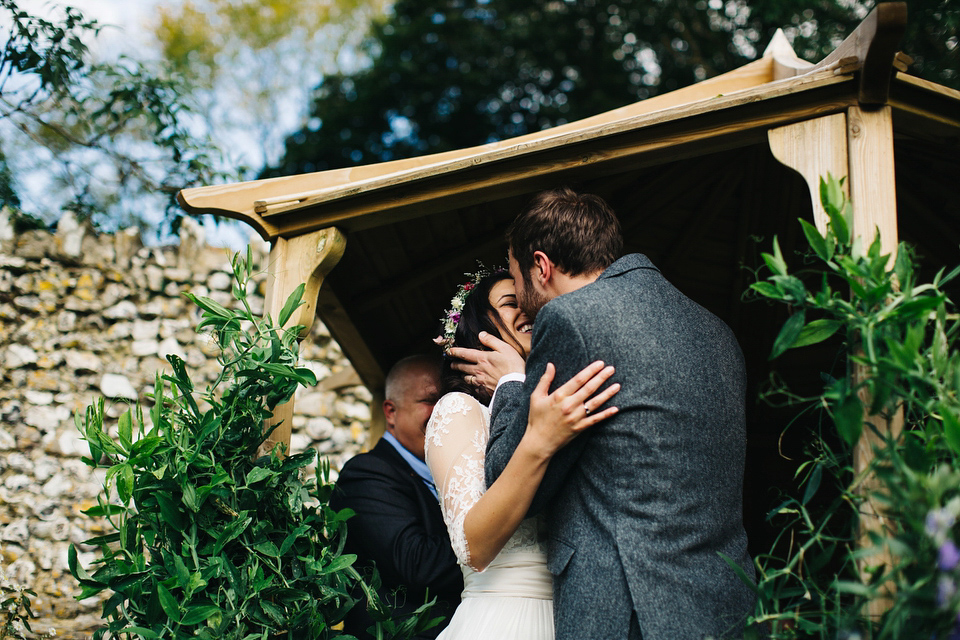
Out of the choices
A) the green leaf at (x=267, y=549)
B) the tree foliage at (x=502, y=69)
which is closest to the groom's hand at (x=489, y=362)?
the green leaf at (x=267, y=549)

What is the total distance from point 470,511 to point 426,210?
115 centimetres

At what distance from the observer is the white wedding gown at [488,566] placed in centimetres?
207

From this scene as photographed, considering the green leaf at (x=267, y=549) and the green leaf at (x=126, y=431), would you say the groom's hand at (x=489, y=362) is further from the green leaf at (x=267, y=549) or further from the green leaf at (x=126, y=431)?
the green leaf at (x=126, y=431)

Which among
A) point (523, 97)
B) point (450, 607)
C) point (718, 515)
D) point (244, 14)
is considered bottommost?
point (450, 607)

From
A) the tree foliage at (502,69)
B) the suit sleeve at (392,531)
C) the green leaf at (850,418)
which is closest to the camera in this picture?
the green leaf at (850,418)

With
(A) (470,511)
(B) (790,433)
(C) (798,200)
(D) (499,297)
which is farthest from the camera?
(B) (790,433)

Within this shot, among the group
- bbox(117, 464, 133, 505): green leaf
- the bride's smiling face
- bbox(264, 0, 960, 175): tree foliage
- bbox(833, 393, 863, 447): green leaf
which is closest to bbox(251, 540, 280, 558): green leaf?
bbox(117, 464, 133, 505): green leaf

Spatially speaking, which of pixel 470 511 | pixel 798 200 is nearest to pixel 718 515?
pixel 470 511

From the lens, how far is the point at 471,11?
12422 millimetres

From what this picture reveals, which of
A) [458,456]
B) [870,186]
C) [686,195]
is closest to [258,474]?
[458,456]

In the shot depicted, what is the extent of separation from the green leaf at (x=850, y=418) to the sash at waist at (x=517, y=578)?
3.21 ft

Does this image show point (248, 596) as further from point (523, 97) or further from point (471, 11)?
point (471, 11)

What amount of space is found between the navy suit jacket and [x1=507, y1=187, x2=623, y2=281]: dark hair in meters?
1.12

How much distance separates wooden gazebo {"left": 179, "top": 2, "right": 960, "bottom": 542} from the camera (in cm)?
203
